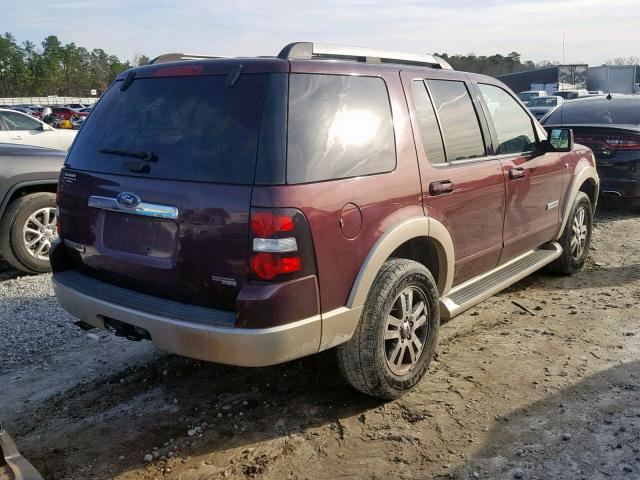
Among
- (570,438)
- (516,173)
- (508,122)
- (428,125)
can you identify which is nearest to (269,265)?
(428,125)

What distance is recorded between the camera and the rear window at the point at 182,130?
289cm

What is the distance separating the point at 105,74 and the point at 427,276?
107564 millimetres

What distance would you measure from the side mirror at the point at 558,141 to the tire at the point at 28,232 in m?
4.68

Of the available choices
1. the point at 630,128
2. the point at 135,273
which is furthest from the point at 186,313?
the point at 630,128

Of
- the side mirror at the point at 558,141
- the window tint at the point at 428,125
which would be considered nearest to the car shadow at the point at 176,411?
the window tint at the point at 428,125

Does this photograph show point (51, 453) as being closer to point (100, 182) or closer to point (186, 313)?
point (186, 313)

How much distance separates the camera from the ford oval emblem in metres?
3.06

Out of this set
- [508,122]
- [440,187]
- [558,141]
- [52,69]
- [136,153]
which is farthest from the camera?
[52,69]

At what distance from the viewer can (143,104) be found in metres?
3.32

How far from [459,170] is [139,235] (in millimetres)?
2060

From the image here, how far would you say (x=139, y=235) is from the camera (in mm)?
3094

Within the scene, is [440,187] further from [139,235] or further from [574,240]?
[574,240]

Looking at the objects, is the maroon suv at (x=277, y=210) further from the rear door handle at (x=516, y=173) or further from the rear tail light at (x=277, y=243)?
the rear door handle at (x=516, y=173)

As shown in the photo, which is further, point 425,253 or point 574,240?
point 574,240
